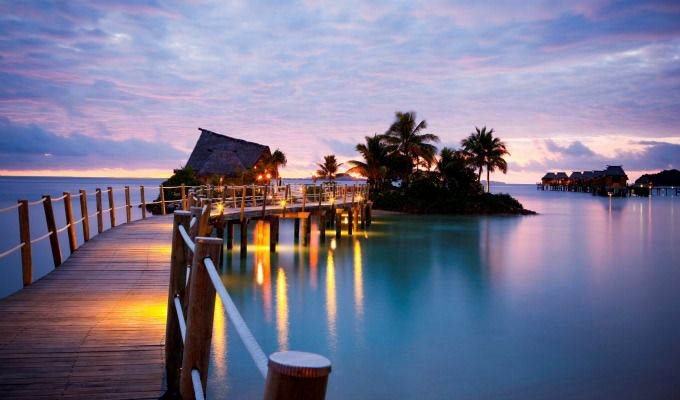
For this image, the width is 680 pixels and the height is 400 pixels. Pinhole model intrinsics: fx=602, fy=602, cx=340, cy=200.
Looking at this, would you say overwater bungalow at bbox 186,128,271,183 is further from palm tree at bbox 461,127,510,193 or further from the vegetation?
palm tree at bbox 461,127,510,193

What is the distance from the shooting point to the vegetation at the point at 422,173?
48.4 m

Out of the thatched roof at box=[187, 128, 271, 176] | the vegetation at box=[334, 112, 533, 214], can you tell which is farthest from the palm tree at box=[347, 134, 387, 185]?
the thatched roof at box=[187, 128, 271, 176]

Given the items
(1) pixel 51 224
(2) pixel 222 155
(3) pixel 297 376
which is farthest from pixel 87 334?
(2) pixel 222 155

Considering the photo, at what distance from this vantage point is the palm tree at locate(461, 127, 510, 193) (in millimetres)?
51188

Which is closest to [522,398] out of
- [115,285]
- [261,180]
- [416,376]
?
[416,376]

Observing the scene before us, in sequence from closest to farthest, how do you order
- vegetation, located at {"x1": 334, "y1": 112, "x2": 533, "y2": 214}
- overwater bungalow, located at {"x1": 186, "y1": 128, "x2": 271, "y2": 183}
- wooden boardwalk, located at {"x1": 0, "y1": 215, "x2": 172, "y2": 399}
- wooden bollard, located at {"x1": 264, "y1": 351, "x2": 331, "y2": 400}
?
1. wooden bollard, located at {"x1": 264, "y1": 351, "x2": 331, "y2": 400}
2. wooden boardwalk, located at {"x1": 0, "y1": 215, "x2": 172, "y2": 399}
3. overwater bungalow, located at {"x1": 186, "y1": 128, "x2": 271, "y2": 183}
4. vegetation, located at {"x1": 334, "y1": 112, "x2": 533, "y2": 214}

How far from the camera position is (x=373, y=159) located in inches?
1938

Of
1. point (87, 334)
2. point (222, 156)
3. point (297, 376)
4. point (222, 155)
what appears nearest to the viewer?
point (297, 376)

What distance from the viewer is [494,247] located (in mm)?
28969

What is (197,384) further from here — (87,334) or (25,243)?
(25,243)

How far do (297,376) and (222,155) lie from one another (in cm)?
4363

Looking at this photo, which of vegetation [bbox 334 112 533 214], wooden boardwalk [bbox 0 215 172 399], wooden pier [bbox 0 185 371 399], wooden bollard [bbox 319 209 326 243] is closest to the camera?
wooden pier [bbox 0 185 371 399]

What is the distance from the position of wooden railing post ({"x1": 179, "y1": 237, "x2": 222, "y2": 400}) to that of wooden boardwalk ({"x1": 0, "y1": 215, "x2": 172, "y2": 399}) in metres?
1.07

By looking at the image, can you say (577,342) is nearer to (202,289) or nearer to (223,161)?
(202,289)
